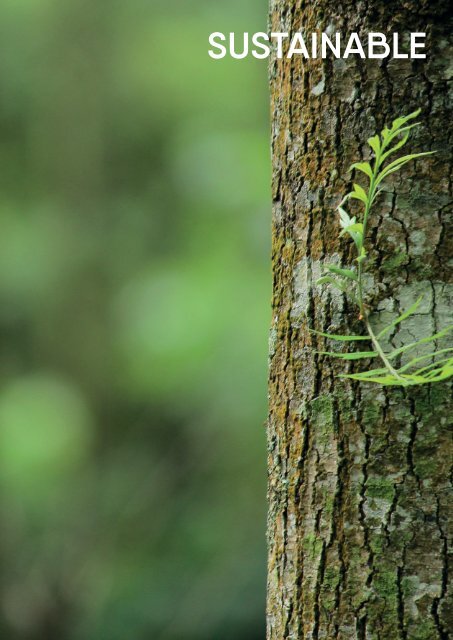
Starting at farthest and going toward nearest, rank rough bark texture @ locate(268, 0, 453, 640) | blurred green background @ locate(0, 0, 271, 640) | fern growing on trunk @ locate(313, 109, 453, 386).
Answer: blurred green background @ locate(0, 0, 271, 640) → rough bark texture @ locate(268, 0, 453, 640) → fern growing on trunk @ locate(313, 109, 453, 386)

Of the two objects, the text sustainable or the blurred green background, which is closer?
the text sustainable

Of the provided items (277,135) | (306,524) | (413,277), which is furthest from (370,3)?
(306,524)

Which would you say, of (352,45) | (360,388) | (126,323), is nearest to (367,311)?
(360,388)

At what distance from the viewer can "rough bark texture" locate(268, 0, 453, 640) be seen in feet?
2.50

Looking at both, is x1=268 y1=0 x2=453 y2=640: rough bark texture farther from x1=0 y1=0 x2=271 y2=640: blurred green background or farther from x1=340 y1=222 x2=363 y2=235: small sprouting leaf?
x1=0 y1=0 x2=271 y2=640: blurred green background

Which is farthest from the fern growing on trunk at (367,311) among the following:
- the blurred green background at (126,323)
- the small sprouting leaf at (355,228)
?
the blurred green background at (126,323)

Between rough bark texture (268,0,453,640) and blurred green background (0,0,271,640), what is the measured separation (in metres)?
3.25

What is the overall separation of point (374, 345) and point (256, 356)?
3.40 m

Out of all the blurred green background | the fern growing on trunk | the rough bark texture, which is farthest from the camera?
the blurred green background

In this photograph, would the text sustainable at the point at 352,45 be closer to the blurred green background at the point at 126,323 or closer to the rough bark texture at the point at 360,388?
the rough bark texture at the point at 360,388

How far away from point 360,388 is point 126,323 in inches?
149

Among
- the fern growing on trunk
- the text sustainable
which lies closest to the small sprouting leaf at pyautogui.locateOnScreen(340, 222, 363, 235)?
the fern growing on trunk

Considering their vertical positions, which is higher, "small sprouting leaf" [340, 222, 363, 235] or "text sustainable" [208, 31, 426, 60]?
"text sustainable" [208, 31, 426, 60]

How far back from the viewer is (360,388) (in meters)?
0.79
